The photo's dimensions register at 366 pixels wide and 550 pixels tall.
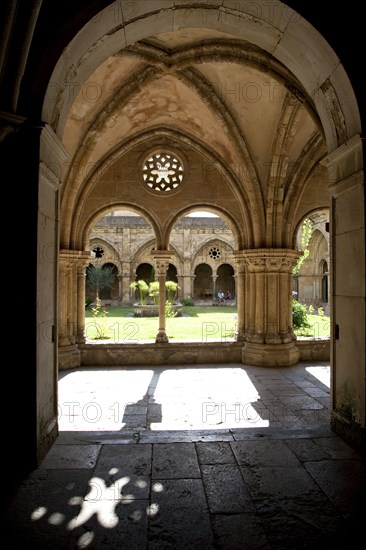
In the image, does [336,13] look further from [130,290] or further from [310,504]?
[130,290]

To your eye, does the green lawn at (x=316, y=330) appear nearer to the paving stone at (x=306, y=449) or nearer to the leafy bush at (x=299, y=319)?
the leafy bush at (x=299, y=319)

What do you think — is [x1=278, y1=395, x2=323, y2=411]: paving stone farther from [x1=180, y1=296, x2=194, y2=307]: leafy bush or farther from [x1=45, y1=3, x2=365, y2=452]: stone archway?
[x1=180, y1=296, x2=194, y2=307]: leafy bush

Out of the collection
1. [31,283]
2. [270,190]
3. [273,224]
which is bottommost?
[31,283]

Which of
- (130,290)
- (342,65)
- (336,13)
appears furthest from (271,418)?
(130,290)

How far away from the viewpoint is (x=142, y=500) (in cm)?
207

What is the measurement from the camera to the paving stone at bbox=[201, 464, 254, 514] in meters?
2.01

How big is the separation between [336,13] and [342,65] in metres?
0.39

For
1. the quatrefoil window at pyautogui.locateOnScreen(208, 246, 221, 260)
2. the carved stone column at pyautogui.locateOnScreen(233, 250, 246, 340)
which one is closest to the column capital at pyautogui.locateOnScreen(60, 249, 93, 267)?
the carved stone column at pyautogui.locateOnScreen(233, 250, 246, 340)

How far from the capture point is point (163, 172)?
8266 millimetres

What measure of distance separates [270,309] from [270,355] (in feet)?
3.26

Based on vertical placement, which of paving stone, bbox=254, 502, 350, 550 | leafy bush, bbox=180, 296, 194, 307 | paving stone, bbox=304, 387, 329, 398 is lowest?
paving stone, bbox=304, 387, 329, 398

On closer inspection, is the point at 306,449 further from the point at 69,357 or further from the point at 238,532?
the point at 69,357

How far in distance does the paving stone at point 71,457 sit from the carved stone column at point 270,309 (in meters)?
5.29

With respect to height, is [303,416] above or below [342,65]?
below
